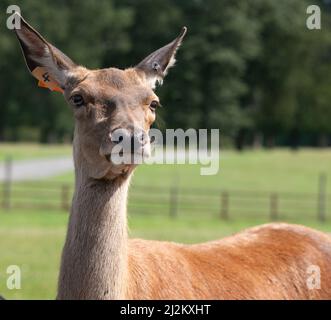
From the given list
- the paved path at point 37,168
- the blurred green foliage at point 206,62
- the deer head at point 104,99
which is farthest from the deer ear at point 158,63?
the blurred green foliage at point 206,62

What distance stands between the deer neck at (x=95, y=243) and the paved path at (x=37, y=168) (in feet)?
110

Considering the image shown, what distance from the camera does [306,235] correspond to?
6.75 metres

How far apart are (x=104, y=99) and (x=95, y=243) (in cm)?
99

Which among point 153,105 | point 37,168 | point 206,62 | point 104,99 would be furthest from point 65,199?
point 206,62

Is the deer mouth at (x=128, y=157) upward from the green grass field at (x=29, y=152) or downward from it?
upward

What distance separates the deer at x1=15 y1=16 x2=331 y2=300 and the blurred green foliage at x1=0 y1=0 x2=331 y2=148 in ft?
157

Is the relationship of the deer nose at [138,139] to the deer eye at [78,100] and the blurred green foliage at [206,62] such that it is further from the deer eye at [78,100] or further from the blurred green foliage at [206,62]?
the blurred green foliage at [206,62]

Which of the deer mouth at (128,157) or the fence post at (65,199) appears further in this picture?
the fence post at (65,199)

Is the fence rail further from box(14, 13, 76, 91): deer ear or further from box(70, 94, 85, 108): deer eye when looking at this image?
box(70, 94, 85, 108): deer eye

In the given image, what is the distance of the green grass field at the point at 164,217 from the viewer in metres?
16.5

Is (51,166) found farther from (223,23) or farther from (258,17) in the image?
(258,17)

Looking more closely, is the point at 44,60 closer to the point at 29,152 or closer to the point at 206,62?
the point at 29,152

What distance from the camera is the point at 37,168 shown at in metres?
45.7

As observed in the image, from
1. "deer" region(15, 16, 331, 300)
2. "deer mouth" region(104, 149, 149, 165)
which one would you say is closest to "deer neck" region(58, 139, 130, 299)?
"deer" region(15, 16, 331, 300)
